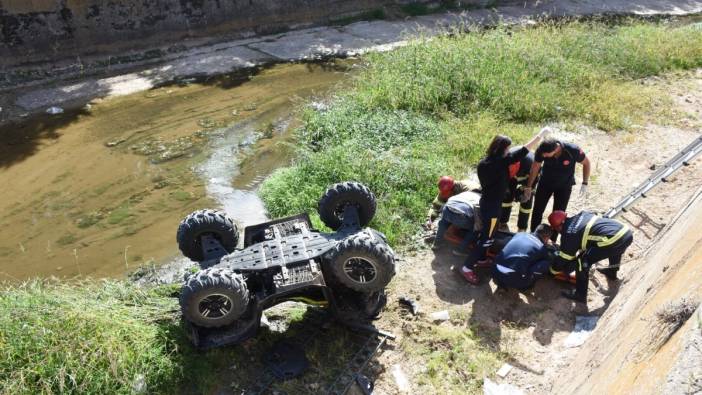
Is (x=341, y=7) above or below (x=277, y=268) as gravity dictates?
above

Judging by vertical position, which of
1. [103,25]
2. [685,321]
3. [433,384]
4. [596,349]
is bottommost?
[433,384]

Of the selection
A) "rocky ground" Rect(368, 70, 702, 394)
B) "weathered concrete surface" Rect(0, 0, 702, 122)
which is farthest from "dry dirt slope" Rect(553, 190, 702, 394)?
"weathered concrete surface" Rect(0, 0, 702, 122)

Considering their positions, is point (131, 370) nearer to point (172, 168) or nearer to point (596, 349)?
point (596, 349)

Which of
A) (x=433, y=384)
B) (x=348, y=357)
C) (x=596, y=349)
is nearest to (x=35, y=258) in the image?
(x=348, y=357)

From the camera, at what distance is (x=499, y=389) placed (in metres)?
4.64

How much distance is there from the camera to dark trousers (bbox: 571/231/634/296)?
5.19 m

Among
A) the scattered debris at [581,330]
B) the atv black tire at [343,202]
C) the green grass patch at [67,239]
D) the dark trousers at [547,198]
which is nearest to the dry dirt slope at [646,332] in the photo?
the scattered debris at [581,330]

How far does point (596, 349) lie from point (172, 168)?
6462 millimetres

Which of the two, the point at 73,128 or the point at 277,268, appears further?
the point at 73,128

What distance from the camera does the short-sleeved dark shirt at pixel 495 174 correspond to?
550cm

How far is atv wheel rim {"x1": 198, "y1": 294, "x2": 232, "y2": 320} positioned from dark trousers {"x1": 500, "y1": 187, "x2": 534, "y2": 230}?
3211 mm

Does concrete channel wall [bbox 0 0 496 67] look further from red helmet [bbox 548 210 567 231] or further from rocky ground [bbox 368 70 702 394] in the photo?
red helmet [bbox 548 210 567 231]

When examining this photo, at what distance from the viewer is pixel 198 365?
4.73m

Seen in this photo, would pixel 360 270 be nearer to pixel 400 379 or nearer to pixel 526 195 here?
pixel 400 379
